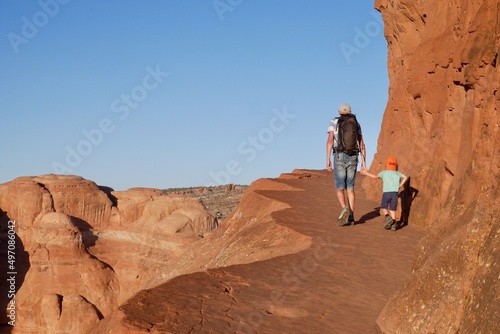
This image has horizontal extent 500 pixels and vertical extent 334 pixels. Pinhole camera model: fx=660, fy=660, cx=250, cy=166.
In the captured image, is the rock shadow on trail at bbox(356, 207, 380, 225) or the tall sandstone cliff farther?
the rock shadow on trail at bbox(356, 207, 380, 225)

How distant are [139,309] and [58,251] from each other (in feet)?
93.2

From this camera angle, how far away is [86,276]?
32281mm

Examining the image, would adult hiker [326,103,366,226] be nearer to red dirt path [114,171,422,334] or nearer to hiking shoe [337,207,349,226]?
hiking shoe [337,207,349,226]

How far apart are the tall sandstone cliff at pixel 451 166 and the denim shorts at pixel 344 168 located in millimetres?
1214

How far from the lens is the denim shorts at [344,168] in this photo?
9.87 m

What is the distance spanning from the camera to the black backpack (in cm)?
962

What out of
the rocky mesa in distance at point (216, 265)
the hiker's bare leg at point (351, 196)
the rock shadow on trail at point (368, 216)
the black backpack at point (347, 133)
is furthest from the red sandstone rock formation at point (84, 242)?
the black backpack at point (347, 133)

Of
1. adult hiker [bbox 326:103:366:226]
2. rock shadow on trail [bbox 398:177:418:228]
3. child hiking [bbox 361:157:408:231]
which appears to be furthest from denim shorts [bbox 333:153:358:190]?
rock shadow on trail [bbox 398:177:418:228]

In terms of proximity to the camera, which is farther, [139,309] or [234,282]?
[234,282]

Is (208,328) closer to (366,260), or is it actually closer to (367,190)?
(366,260)

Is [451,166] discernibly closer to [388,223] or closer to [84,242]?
[388,223]

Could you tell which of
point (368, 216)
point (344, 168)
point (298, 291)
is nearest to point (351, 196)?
point (344, 168)

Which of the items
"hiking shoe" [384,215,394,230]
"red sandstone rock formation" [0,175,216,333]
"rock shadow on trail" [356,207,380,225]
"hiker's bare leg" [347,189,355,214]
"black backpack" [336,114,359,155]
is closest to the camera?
"black backpack" [336,114,359,155]

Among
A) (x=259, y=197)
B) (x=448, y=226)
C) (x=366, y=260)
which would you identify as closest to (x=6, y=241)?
(x=259, y=197)
